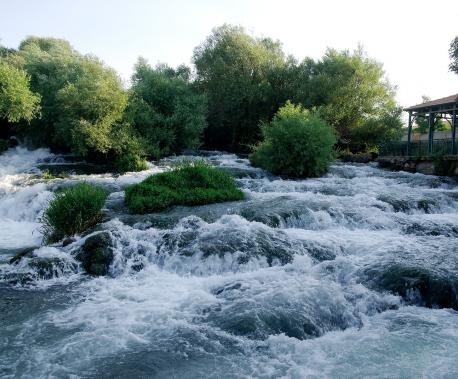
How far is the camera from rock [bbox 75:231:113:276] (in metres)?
9.27

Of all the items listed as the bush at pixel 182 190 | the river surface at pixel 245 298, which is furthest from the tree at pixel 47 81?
the river surface at pixel 245 298

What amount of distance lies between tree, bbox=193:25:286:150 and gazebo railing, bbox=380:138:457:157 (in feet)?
40.8

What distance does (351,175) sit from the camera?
74.1 feet

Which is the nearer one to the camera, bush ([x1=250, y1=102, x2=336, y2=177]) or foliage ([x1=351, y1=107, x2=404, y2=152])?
bush ([x1=250, y1=102, x2=336, y2=177])

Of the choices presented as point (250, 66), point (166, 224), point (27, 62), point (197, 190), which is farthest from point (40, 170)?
point (250, 66)

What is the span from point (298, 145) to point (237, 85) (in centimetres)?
1792

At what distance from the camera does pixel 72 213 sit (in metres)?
11.6

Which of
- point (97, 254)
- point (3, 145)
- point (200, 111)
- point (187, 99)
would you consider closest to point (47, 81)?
A: point (3, 145)

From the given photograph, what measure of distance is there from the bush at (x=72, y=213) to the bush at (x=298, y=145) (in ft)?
38.9

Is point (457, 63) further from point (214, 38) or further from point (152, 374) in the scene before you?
point (214, 38)

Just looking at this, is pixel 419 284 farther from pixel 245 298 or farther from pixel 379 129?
pixel 379 129

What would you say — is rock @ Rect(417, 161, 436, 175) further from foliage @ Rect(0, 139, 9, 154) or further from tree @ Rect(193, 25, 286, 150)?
foliage @ Rect(0, 139, 9, 154)

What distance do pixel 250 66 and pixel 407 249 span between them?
1236 inches

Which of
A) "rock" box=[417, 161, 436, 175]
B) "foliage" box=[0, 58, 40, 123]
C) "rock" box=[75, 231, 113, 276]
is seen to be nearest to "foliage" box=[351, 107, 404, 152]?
"rock" box=[417, 161, 436, 175]
